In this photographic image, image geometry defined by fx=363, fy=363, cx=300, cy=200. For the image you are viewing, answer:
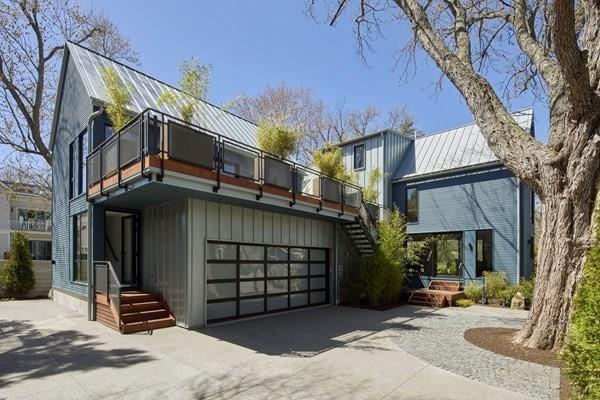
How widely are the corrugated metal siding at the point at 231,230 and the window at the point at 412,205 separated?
20.1 feet

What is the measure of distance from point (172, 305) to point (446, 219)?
11.8 metres

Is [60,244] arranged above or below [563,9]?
below

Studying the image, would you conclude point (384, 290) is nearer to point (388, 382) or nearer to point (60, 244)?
point (388, 382)

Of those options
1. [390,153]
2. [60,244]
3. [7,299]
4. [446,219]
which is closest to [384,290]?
[446,219]

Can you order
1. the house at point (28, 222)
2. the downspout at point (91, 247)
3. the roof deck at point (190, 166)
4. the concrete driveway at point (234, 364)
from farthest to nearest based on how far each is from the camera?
the house at point (28, 222)
the downspout at point (91, 247)
the roof deck at point (190, 166)
the concrete driveway at point (234, 364)

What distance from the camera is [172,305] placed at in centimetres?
918

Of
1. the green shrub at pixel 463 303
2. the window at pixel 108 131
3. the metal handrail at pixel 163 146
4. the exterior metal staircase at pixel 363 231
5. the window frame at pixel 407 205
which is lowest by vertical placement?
the green shrub at pixel 463 303

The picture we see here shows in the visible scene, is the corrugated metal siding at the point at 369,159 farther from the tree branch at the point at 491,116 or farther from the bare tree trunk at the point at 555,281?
the bare tree trunk at the point at 555,281

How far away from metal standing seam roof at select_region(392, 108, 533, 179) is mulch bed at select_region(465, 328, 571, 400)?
847 cm

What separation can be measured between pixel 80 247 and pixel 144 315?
4164mm

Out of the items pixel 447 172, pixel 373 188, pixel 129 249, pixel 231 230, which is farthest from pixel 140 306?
pixel 447 172

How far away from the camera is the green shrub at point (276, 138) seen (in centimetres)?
1173

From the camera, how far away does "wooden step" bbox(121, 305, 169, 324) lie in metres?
8.45

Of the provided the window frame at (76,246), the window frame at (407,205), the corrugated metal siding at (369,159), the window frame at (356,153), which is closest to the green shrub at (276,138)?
the window frame at (76,246)
